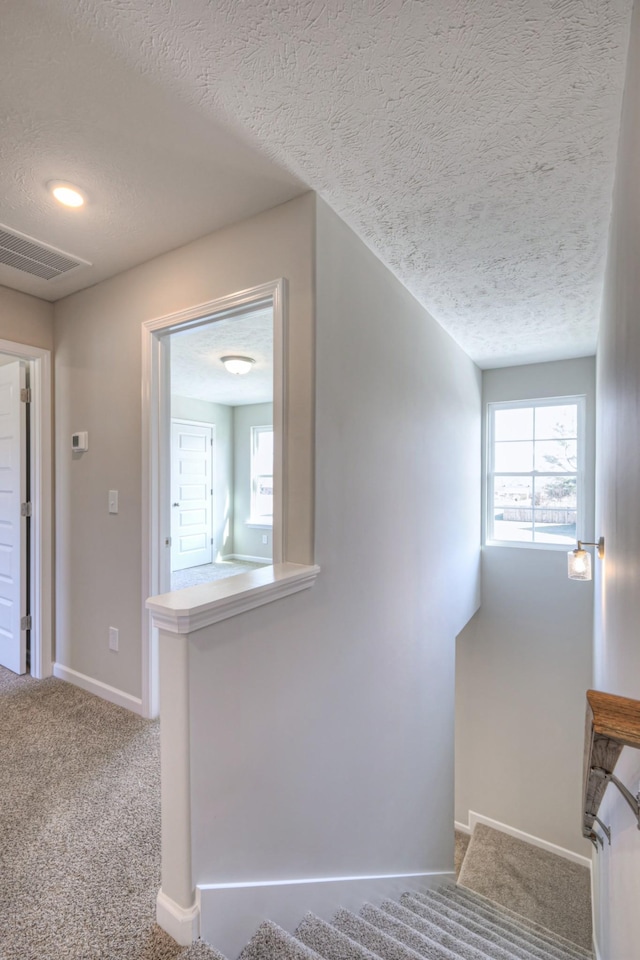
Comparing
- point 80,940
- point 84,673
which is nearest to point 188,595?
point 80,940

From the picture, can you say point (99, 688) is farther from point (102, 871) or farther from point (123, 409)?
point (123, 409)

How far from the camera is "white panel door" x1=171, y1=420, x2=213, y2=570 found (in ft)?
20.6

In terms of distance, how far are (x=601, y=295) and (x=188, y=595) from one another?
3141 mm

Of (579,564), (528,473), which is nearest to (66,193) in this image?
(579,564)


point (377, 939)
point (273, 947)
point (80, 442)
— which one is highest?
point (80, 442)

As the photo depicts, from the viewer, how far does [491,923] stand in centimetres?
Result: 262

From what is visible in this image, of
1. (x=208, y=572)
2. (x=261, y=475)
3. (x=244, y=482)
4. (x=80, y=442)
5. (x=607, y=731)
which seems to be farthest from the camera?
(x=244, y=482)

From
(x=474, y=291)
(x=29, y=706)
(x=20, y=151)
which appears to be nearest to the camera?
(x=20, y=151)

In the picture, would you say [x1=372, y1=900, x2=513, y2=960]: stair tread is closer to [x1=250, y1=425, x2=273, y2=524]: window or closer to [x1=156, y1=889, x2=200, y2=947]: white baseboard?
[x1=156, y1=889, x2=200, y2=947]: white baseboard

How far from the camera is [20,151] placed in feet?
5.18

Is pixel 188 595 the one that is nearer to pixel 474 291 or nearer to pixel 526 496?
pixel 474 291

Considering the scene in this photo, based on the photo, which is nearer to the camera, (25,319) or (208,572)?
(25,319)

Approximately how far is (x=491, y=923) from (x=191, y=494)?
5.47 m

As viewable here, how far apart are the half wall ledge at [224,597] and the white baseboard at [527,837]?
4795 mm
